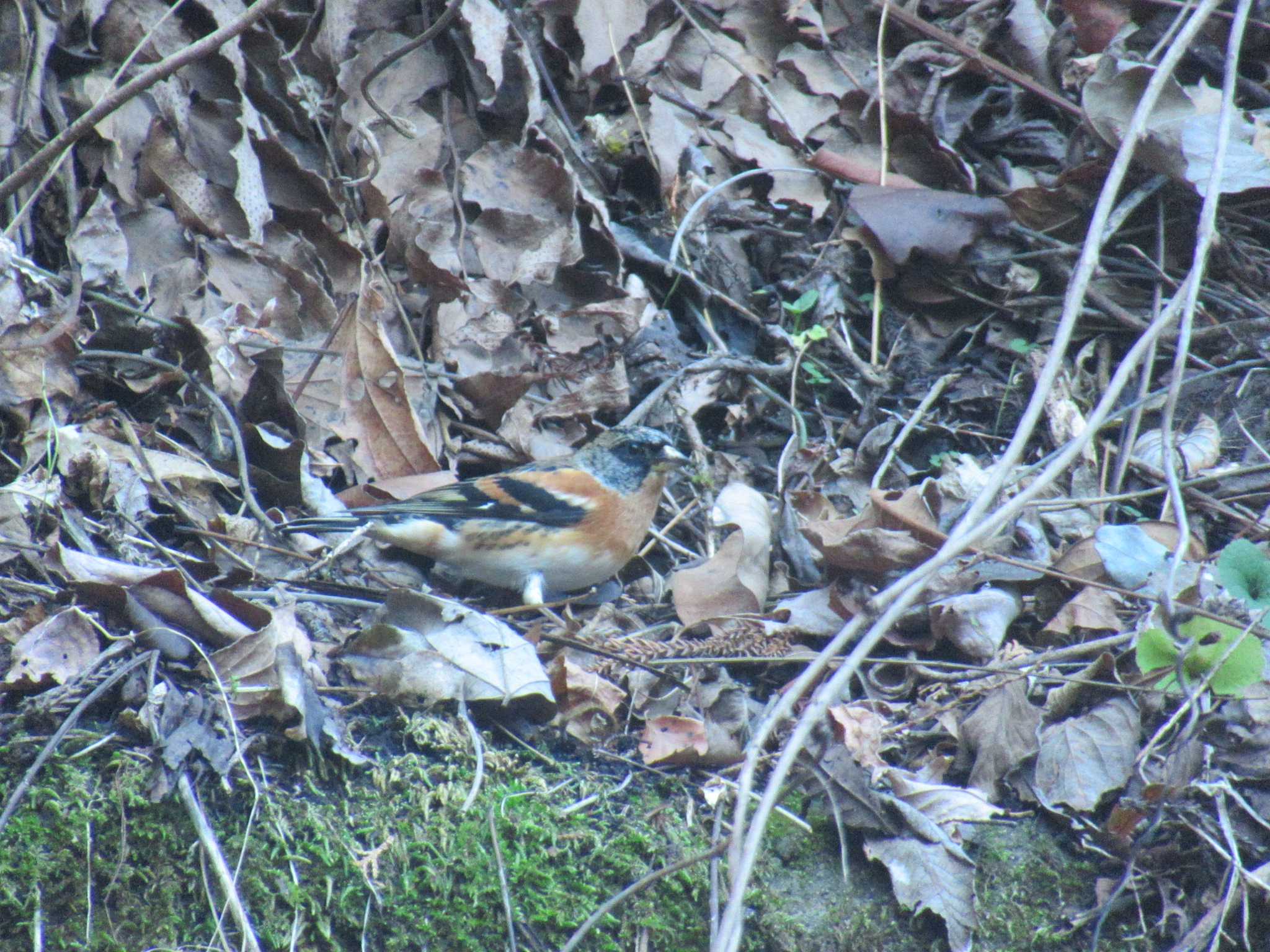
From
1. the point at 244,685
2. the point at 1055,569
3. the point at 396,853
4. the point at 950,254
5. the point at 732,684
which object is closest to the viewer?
the point at 396,853

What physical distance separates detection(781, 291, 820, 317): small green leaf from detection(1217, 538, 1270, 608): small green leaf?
97.1 inches

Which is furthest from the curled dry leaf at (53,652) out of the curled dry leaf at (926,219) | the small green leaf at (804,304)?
the curled dry leaf at (926,219)

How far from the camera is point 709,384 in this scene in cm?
499

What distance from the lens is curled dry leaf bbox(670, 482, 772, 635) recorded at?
3.83m

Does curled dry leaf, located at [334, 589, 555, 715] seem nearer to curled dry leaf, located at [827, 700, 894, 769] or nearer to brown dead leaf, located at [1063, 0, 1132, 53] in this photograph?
curled dry leaf, located at [827, 700, 894, 769]

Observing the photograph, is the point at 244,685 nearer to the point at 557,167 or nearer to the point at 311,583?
the point at 311,583

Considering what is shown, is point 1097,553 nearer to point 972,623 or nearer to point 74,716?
point 972,623

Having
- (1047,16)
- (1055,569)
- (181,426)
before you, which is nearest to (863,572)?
(1055,569)

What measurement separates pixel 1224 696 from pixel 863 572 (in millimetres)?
1222

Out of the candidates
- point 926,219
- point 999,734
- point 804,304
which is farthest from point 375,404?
point 999,734

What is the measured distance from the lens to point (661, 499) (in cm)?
490

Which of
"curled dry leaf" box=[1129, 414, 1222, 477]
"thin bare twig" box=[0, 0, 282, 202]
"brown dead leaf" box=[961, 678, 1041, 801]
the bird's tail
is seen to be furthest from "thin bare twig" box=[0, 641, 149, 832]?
"curled dry leaf" box=[1129, 414, 1222, 477]

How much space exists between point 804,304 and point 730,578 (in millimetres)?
1658

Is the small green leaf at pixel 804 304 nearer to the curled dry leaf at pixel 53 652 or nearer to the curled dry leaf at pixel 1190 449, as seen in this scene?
the curled dry leaf at pixel 1190 449
